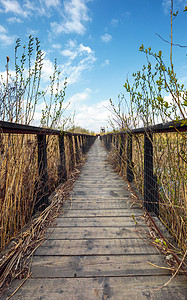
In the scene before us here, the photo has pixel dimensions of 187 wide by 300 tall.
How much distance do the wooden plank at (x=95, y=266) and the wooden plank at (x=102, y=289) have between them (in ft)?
0.12

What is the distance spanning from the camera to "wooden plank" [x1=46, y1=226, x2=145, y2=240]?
5.16 ft

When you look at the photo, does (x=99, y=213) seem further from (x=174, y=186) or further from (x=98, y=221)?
(x=174, y=186)

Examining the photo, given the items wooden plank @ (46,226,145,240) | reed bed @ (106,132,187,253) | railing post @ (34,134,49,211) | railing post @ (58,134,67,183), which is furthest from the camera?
railing post @ (58,134,67,183)

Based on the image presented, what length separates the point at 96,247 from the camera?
4.63 ft

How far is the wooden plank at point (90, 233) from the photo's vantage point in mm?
1572

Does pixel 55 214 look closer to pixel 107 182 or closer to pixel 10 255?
pixel 10 255

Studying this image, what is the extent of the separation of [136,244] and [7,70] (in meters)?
1.99

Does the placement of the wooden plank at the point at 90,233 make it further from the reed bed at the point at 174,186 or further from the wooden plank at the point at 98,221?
the reed bed at the point at 174,186

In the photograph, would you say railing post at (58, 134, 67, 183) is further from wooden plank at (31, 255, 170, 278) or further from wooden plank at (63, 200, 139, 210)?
wooden plank at (31, 255, 170, 278)

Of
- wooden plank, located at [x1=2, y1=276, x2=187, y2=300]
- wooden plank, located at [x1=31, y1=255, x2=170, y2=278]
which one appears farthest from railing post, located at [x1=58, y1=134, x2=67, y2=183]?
wooden plank, located at [x1=2, y1=276, x2=187, y2=300]

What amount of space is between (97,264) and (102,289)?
20 cm

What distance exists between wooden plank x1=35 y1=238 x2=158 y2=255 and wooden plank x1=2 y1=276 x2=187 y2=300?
248 millimetres

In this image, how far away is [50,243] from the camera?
4.87 ft

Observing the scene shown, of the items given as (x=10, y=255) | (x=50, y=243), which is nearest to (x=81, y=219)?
(x=50, y=243)
